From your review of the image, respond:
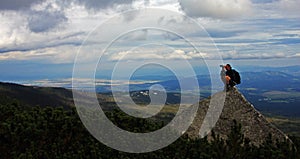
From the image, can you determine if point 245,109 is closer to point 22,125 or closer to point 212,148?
point 212,148

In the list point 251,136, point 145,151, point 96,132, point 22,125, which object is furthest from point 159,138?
point 251,136

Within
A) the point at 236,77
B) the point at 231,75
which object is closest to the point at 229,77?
the point at 231,75

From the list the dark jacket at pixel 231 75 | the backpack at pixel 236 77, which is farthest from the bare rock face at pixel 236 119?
the backpack at pixel 236 77

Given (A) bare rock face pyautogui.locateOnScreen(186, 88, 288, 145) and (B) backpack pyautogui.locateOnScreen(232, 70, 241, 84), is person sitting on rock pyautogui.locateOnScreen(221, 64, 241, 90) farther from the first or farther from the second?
(A) bare rock face pyautogui.locateOnScreen(186, 88, 288, 145)

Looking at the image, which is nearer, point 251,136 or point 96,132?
point 96,132

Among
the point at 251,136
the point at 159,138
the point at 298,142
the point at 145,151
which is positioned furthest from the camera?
the point at 251,136

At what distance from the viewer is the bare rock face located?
24844mm

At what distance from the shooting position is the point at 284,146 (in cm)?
1806

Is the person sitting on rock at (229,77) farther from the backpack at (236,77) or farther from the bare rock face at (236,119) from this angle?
the bare rock face at (236,119)

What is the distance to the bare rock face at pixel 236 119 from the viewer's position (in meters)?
24.8

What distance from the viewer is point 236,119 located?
25.6 metres

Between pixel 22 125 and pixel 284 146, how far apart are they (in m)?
11.9

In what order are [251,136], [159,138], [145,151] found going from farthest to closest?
[251,136], [159,138], [145,151]

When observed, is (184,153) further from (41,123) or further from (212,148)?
(41,123)
